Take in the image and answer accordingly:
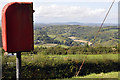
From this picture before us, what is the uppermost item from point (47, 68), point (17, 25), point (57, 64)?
point (17, 25)

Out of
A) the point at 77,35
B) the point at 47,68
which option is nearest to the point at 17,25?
the point at 47,68

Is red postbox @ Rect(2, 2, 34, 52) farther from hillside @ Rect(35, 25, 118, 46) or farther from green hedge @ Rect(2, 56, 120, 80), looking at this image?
hillside @ Rect(35, 25, 118, 46)

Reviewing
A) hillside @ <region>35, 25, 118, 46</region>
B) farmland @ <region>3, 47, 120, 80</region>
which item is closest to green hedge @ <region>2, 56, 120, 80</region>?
farmland @ <region>3, 47, 120, 80</region>

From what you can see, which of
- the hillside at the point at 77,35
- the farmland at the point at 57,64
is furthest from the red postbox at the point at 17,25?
the hillside at the point at 77,35

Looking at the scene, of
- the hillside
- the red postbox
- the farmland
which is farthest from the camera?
the hillside

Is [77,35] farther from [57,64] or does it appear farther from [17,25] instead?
[17,25]

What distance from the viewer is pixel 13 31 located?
6.64 ft

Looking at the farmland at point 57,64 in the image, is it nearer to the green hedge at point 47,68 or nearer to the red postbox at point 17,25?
the green hedge at point 47,68

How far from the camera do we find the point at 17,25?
2029mm

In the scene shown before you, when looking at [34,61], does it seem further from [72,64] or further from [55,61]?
[72,64]

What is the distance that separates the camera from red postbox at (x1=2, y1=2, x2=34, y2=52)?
6.63 ft

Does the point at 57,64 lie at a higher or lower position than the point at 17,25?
lower

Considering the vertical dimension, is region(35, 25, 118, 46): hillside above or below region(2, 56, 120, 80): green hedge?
above

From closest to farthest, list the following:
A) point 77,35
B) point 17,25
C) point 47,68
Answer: point 17,25, point 47,68, point 77,35
